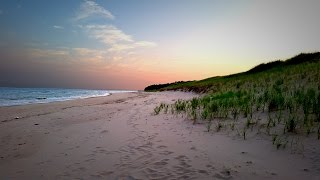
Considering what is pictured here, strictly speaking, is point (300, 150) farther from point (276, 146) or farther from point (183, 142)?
point (183, 142)

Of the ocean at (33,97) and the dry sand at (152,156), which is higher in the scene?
the ocean at (33,97)

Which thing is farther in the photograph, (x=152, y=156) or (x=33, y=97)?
(x=33, y=97)

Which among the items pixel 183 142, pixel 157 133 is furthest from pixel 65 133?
pixel 183 142

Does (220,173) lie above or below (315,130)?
below

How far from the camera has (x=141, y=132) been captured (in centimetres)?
759

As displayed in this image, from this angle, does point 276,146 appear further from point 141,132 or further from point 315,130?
point 141,132

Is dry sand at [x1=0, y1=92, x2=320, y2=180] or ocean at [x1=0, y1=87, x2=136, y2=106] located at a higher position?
ocean at [x1=0, y1=87, x2=136, y2=106]

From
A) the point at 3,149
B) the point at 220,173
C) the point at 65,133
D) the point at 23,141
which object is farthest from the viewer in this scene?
the point at 65,133

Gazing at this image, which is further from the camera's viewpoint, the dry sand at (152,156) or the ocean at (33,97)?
the ocean at (33,97)

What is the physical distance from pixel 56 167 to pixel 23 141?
2.90 meters

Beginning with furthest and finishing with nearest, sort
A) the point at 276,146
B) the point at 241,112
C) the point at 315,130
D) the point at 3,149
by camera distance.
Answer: the point at 241,112, the point at 3,149, the point at 315,130, the point at 276,146

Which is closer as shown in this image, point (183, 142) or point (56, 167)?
point (56, 167)

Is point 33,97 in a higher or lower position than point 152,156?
higher

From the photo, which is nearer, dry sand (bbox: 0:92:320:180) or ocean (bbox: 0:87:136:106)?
dry sand (bbox: 0:92:320:180)
